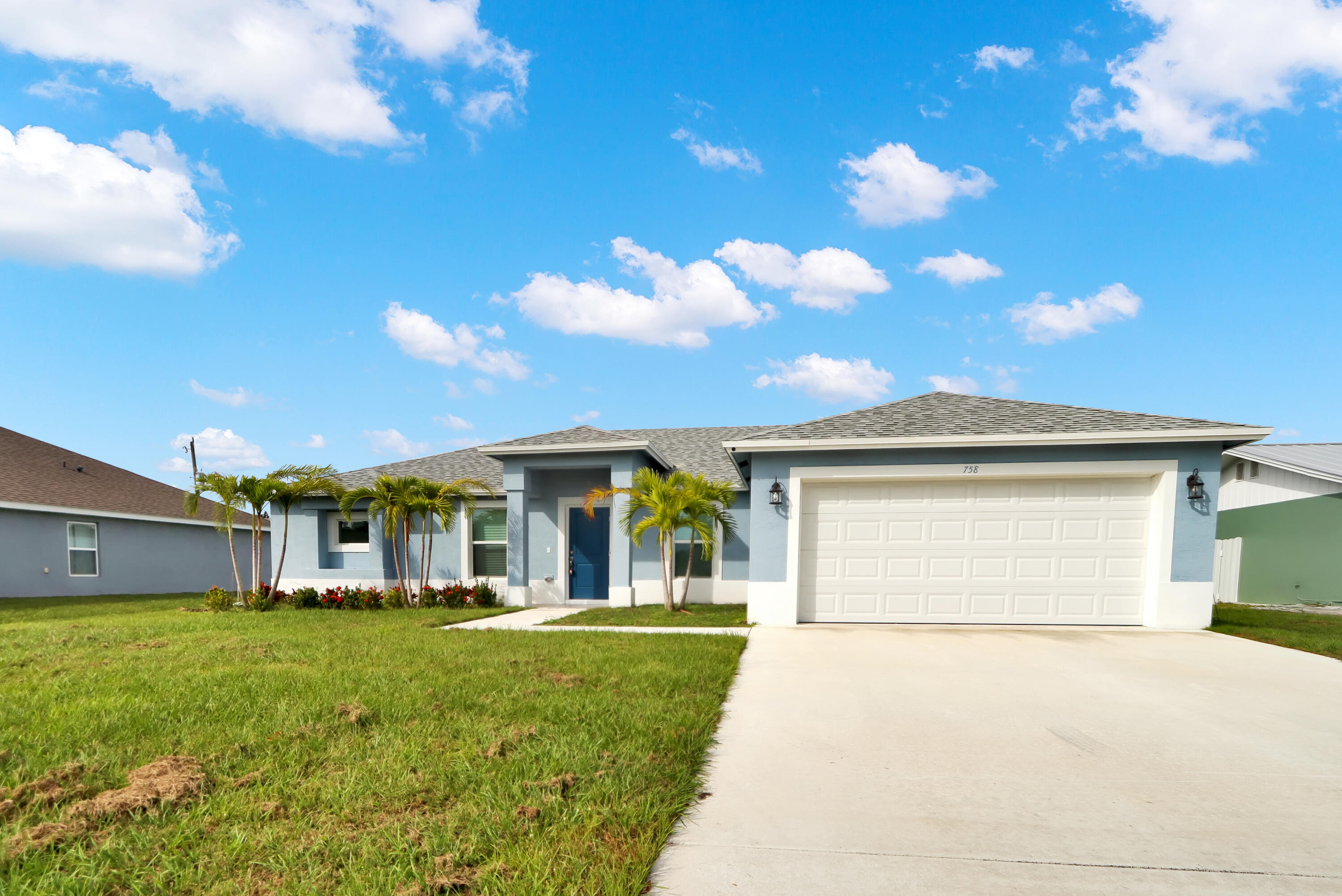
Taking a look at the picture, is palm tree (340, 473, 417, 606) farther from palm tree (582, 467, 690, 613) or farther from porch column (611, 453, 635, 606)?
porch column (611, 453, 635, 606)

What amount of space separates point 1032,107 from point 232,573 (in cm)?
2708

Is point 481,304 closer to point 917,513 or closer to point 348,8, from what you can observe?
point 348,8

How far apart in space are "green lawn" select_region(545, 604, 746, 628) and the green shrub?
7.28 meters

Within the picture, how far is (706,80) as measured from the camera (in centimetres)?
1352

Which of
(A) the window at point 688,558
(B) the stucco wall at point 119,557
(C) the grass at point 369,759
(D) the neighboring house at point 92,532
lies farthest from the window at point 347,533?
(B) the stucco wall at point 119,557

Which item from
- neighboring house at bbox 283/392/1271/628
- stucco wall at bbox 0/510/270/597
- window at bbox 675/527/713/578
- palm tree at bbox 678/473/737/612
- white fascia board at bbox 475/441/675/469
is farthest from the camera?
stucco wall at bbox 0/510/270/597

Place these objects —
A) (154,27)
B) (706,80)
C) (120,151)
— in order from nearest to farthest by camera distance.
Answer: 1. (154,27)
2. (120,151)
3. (706,80)

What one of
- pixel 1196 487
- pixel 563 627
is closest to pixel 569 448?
pixel 563 627

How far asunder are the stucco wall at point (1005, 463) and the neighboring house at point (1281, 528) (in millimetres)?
6602

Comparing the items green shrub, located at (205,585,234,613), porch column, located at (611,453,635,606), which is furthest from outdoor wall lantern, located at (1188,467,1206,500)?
green shrub, located at (205,585,234,613)

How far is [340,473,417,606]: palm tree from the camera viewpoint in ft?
44.1

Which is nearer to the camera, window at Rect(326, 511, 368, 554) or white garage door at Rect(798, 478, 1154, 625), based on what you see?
white garage door at Rect(798, 478, 1154, 625)

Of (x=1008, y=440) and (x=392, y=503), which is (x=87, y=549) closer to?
(x=392, y=503)

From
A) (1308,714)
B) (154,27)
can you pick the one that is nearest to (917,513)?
(1308,714)
